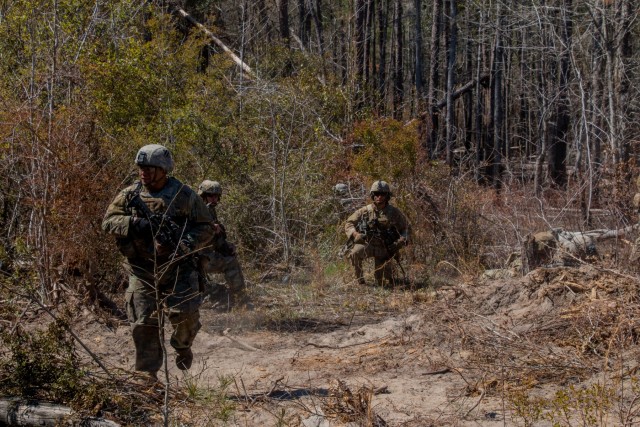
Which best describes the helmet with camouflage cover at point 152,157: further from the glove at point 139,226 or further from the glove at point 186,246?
the glove at point 186,246

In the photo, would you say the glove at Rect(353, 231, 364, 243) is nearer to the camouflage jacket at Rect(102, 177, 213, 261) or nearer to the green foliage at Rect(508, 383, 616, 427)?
the camouflage jacket at Rect(102, 177, 213, 261)

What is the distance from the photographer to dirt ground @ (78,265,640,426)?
187 inches

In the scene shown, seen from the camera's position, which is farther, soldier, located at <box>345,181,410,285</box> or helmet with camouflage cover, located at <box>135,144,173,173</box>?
soldier, located at <box>345,181,410,285</box>

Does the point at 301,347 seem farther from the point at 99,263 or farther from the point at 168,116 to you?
the point at 168,116

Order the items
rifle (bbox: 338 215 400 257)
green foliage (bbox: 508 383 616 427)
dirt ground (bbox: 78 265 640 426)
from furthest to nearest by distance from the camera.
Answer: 1. rifle (bbox: 338 215 400 257)
2. dirt ground (bbox: 78 265 640 426)
3. green foliage (bbox: 508 383 616 427)

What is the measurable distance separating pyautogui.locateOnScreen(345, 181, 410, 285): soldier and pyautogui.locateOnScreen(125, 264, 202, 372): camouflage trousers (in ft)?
15.2

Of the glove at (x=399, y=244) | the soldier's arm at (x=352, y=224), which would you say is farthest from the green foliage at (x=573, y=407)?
the soldier's arm at (x=352, y=224)

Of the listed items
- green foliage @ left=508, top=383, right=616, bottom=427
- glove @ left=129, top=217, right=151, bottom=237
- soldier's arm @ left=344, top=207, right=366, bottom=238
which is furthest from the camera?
soldier's arm @ left=344, top=207, right=366, bottom=238

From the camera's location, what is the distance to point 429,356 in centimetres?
627

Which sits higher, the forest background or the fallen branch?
the fallen branch

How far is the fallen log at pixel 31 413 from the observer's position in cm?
463

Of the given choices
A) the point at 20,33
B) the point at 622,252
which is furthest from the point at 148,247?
the point at 20,33

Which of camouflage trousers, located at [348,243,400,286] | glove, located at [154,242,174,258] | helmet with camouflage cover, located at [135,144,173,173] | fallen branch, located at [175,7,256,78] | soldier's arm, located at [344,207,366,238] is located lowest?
camouflage trousers, located at [348,243,400,286]

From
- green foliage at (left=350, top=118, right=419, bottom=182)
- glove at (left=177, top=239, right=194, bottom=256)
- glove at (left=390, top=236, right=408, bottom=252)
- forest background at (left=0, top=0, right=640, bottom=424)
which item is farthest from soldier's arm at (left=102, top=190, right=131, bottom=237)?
green foliage at (left=350, top=118, right=419, bottom=182)
